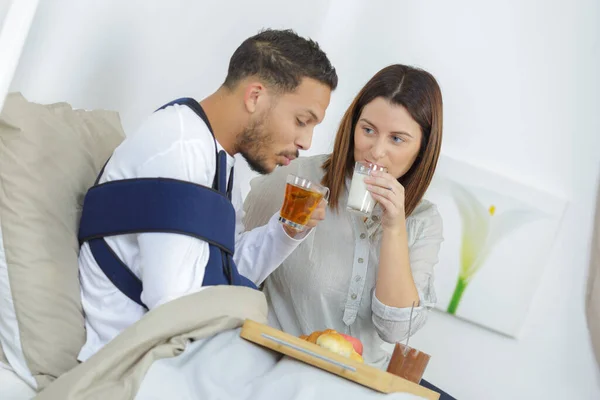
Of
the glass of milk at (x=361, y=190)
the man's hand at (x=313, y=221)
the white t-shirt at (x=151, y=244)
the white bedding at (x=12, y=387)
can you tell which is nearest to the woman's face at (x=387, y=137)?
the glass of milk at (x=361, y=190)

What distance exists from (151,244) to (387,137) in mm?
1015

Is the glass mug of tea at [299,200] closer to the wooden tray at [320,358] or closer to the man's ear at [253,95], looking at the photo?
the man's ear at [253,95]

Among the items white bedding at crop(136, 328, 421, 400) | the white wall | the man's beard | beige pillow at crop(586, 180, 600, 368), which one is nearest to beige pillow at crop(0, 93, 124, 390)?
white bedding at crop(136, 328, 421, 400)

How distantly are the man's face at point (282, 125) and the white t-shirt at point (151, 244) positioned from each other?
0.17 m

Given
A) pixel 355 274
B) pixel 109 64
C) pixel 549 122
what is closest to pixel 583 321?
pixel 549 122

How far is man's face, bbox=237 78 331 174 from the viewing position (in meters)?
1.78

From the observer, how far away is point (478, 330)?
318 centimetres

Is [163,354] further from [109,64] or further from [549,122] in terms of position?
[549,122]

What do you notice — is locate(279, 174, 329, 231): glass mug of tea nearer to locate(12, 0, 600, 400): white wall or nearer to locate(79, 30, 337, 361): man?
locate(79, 30, 337, 361): man

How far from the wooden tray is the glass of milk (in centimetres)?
73

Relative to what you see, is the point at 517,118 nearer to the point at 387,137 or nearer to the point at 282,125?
the point at 387,137

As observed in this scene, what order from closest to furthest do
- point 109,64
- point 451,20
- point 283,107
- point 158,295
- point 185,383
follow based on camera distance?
point 185,383 < point 158,295 < point 283,107 < point 109,64 < point 451,20

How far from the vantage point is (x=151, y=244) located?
1512 millimetres

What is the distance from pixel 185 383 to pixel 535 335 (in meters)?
2.10
